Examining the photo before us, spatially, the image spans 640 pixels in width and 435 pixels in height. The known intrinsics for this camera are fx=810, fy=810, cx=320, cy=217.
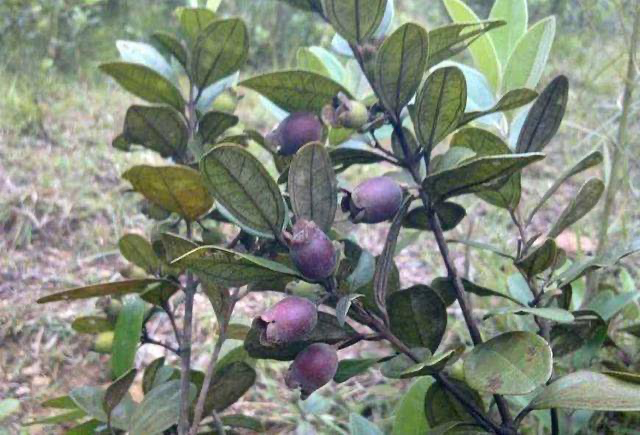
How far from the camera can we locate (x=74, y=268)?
1764mm

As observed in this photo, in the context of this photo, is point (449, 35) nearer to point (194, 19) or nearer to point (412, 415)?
point (194, 19)

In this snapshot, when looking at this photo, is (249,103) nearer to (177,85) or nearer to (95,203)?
(95,203)

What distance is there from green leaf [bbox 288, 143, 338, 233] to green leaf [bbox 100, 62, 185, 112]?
0.24 m

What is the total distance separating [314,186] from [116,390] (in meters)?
0.31

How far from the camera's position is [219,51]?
0.78m

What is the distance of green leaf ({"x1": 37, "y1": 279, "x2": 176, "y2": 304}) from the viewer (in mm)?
723

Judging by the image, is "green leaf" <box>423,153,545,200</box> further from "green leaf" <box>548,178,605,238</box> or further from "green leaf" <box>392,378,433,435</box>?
"green leaf" <box>392,378,433,435</box>

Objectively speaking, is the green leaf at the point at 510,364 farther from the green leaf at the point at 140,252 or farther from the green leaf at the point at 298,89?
the green leaf at the point at 140,252

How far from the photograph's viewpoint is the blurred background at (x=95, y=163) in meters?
1.42

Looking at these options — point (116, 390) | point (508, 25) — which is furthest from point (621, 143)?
point (116, 390)

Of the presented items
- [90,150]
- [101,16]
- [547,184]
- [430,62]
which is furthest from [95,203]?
[101,16]

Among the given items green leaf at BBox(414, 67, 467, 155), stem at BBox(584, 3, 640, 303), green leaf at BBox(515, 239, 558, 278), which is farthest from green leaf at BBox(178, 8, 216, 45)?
stem at BBox(584, 3, 640, 303)

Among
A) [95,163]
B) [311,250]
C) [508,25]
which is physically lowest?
[95,163]

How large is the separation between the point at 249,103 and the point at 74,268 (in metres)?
1.32
